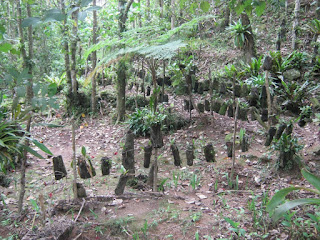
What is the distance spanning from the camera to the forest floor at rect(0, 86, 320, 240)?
235cm

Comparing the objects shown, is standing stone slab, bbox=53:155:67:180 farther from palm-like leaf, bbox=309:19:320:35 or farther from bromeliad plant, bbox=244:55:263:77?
palm-like leaf, bbox=309:19:320:35

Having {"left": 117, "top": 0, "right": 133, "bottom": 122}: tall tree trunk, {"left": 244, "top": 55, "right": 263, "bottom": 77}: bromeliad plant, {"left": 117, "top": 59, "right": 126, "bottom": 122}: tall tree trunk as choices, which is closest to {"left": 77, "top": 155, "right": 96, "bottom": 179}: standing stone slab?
{"left": 117, "top": 0, "right": 133, "bottom": 122}: tall tree trunk

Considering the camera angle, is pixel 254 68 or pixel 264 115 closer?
pixel 264 115

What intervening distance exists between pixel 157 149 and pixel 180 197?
2.99ft

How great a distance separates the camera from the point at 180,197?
313 cm

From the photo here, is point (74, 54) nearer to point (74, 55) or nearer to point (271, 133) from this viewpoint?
point (74, 55)

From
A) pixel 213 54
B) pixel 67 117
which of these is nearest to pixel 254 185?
pixel 67 117

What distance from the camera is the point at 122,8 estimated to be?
20.6 feet

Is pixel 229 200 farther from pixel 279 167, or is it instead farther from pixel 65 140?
pixel 65 140

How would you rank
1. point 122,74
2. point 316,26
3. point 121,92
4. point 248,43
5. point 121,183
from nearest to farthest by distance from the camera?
point 121,183 < point 122,74 < point 121,92 < point 316,26 < point 248,43

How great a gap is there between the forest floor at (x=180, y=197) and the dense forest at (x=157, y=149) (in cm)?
1

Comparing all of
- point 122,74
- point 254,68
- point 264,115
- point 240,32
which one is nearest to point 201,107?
point 264,115

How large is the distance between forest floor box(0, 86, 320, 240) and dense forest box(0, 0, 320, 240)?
1cm

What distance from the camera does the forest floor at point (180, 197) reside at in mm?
2354
